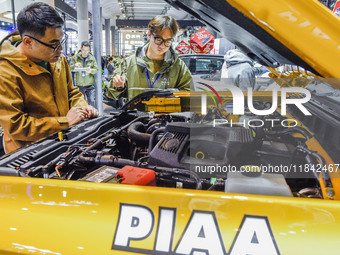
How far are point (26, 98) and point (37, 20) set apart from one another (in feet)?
1.67

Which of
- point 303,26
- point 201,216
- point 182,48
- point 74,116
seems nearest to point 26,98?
point 74,116

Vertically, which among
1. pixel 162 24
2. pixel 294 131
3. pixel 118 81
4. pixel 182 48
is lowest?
pixel 294 131

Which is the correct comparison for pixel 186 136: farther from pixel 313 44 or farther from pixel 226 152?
pixel 313 44

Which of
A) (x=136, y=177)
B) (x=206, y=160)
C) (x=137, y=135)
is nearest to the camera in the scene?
(x=136, y=177)

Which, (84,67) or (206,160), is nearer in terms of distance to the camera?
(206,160)

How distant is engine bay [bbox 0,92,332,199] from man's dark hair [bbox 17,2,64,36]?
2.21 feet

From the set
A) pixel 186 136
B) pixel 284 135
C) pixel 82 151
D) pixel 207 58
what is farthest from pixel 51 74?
pixel 207 58

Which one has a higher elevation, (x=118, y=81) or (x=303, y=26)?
(x=303, y=26)

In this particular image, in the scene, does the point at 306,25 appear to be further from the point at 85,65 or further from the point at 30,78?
the point at 85,65

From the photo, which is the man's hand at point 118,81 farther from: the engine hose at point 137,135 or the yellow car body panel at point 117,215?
the yellow car body panel at point 117,215

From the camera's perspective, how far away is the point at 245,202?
71cm

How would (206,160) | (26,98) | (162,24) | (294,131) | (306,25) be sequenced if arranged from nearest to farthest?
(306,25) < (206,160) < (294,131) < (26,98) < (162,24)

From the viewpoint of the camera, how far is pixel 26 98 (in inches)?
71.1

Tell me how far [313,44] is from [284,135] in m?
0.78
